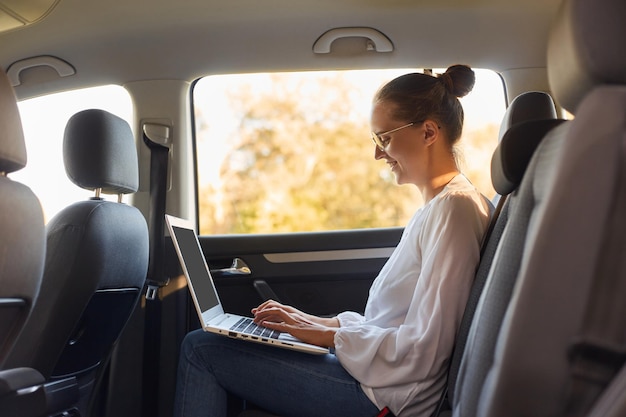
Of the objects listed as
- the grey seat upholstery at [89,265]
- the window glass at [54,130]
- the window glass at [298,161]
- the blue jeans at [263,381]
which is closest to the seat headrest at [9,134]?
the grey seat upholstery at [89,265]

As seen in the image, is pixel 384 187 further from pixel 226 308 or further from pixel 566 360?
pixel 566 360

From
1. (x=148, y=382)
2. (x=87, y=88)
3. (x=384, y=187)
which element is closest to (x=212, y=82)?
(x=87, y=88)

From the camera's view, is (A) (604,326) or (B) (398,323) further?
(B) (398,323)

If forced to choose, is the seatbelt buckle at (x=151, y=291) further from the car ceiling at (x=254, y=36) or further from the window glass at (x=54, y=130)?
the car ceiling at (x=254, y=36)

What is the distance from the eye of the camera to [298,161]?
4.74m

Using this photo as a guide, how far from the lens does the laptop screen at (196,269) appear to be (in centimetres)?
194

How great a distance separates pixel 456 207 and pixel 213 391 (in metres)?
0.81

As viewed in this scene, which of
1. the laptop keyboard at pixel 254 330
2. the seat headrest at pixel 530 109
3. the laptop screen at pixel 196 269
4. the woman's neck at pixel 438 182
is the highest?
the seat headrest at pixel 530 109

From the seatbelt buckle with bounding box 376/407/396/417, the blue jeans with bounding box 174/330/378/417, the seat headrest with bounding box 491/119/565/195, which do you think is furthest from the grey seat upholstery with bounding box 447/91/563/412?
the blue jeans with bounding box 174/330/378/417

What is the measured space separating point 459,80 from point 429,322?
0.79 metres

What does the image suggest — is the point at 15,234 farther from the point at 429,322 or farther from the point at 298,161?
the point at 298,161

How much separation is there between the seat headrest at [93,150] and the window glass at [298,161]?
3.32ft

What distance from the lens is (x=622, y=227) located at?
943 millimetres

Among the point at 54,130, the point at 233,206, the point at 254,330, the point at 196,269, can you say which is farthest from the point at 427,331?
the point at 233,206
